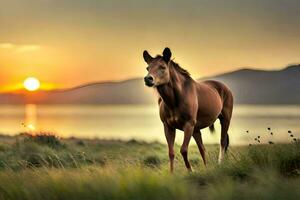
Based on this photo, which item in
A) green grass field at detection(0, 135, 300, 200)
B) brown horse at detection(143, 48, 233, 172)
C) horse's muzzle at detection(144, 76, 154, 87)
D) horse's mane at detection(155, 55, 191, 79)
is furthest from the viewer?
horse's mane at detection(155, 55, 191, 79)

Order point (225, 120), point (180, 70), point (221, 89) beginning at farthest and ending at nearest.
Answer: point (225, 120) < point (221, 89) < point (180, 70)

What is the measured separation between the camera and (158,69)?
11305 millimetres

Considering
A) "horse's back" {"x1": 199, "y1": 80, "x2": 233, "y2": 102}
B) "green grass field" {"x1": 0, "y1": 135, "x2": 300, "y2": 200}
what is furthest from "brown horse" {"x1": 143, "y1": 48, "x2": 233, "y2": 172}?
"green grass field" {"x1": 0, "y1": 135, "x2": 300, "y2": 200}

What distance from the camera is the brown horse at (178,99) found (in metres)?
11.4

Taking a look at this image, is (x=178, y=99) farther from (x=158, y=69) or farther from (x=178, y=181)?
(x=178, y=181)

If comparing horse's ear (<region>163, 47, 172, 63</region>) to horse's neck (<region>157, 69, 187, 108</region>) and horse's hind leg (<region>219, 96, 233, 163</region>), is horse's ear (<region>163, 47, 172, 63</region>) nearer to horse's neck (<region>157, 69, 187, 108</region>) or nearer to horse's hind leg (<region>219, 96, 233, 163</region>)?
horse's neck (<region>157, 69, 187, 108</region>)

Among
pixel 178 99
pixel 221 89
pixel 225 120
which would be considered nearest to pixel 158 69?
pixel 178 99

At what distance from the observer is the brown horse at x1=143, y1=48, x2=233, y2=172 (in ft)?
37.4

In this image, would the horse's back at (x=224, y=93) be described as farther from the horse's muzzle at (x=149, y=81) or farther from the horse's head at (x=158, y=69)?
the horse's muzzle at (x=149, y=81)

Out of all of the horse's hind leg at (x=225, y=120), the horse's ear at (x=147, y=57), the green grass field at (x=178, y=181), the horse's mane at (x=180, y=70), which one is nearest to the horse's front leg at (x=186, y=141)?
the horse's mane at (x=180, y=70)

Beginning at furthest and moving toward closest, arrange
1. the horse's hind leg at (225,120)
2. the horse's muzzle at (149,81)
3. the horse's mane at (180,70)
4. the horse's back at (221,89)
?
the horse's hind leg at (225,120), the horse's back at (221,89), the horse's mane at (180,70), the horse's muzzle at (149,81)

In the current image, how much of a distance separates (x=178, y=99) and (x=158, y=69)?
0.79m

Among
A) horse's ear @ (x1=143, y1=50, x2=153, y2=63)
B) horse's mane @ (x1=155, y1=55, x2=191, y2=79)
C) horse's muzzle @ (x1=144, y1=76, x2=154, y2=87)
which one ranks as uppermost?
horse's ear @ (x1=143, y1=50, x2=153, y2=63)

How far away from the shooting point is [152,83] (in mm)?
11086
